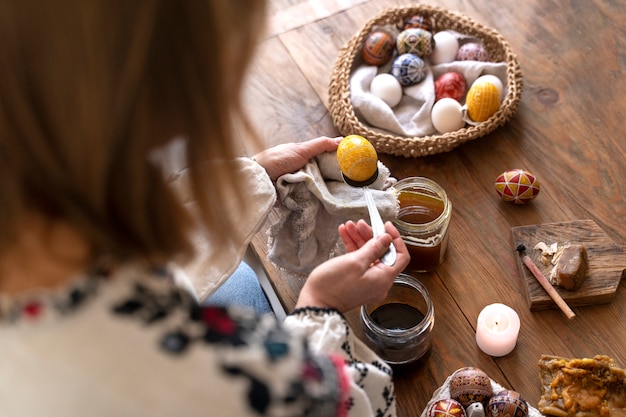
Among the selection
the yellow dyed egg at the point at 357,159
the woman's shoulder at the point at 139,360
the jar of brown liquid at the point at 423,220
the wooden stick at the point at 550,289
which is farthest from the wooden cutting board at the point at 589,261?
the woman's shoulder at the point at 139,360

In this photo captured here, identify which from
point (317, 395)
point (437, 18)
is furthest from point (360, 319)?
point (437, 18)

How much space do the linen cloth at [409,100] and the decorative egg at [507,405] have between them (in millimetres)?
459

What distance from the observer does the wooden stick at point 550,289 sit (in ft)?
2.67

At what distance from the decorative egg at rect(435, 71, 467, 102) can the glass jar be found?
15.3 inches

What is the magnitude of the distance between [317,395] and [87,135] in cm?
27

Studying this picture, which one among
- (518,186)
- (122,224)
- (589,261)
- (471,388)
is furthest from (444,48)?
(122,224)

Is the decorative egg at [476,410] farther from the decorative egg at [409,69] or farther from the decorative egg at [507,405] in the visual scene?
the decorative egg at [409,69]

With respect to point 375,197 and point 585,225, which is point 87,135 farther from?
point 585,225

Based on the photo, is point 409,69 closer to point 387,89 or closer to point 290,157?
point 387,89

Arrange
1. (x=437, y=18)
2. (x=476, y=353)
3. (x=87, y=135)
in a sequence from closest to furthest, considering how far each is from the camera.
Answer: (x=87, y=135)
(x=476, y=353)
(x=437, y=18)

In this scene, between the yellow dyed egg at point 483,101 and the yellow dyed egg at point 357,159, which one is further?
the yellow dyed egg at point 483,101

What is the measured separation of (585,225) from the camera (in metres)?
0.89

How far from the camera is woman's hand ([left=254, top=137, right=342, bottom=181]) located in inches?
35.4

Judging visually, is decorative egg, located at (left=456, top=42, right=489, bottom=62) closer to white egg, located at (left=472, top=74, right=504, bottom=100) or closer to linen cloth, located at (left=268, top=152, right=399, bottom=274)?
white egg, located at (left=472, top=74, right=504, bottom=100)
